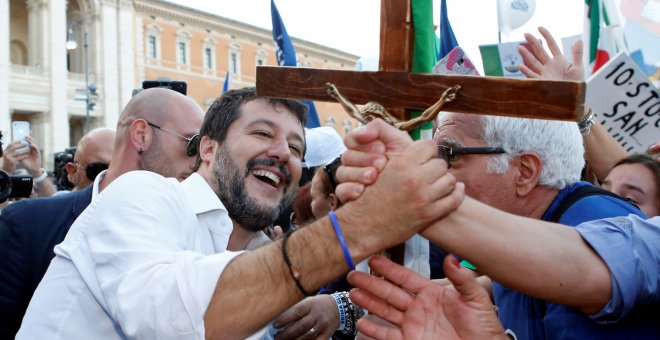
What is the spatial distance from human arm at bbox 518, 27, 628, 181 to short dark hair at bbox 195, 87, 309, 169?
41.5 inches

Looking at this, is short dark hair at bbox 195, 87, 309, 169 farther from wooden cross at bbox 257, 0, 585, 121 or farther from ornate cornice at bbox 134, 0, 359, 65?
ornate cornice at bbox 134, 0, 359, 65

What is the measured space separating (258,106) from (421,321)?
1.36 m

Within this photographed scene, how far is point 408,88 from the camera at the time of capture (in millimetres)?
1758

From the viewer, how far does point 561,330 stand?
1.88 m

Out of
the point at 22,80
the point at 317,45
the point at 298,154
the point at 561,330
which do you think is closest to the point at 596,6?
the point at 298,154

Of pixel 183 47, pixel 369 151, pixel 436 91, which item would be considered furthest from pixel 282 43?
pixel 183 47

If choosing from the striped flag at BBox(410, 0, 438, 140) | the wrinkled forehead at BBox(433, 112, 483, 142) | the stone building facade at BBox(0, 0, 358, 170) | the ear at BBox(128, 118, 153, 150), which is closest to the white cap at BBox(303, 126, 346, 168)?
the ear at BBox(128, 118, 153, 150)

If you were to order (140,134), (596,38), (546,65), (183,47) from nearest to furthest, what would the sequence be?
(546,65)
(140,134)
(596,38)
(183,47)

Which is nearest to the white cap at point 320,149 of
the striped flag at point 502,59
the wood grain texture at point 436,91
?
the striped flag at point 502,59

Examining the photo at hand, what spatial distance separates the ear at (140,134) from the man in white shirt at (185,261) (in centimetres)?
137

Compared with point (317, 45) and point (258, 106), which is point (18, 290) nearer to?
point (258, 106)

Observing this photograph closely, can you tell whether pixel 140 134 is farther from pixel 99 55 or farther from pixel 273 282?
pixel 99 55

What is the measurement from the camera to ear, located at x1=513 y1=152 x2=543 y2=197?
2.28 m

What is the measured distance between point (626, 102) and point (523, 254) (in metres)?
2.93
